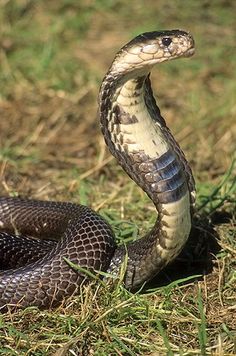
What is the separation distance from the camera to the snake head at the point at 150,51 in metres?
3.91

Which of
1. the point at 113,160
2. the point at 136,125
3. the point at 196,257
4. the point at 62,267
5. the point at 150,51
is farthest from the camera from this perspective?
the point at 113,160

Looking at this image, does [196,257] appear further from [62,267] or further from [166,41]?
[166,41]

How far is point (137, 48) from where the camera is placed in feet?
12.8

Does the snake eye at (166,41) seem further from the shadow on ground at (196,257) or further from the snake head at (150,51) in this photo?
the shadow on ground at (196,257)

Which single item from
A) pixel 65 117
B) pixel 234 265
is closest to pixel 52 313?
pixel 234 265

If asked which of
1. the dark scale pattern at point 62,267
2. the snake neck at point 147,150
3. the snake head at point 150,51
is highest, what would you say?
the snake head at point 150,51

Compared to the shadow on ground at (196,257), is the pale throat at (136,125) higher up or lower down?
higher up

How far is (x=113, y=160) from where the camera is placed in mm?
6547

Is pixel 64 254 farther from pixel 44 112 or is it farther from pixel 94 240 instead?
pixel 44 112

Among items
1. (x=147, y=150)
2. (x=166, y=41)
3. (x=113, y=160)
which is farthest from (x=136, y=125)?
(x=113, y=160)

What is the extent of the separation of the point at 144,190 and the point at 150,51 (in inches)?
25.9

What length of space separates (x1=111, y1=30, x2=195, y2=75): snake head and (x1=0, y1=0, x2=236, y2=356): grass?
1055 mm

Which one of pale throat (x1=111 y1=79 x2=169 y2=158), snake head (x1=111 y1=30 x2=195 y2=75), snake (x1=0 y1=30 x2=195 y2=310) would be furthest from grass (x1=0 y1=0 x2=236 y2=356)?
snake head (x1=111 y1=30 x2=195 y2=75)

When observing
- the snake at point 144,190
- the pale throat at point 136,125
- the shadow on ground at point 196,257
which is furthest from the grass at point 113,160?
the pale throat at point 136,125
